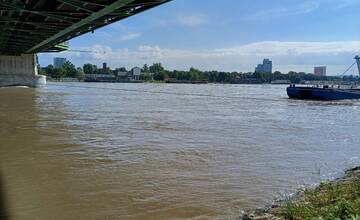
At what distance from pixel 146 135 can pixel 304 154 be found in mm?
7131

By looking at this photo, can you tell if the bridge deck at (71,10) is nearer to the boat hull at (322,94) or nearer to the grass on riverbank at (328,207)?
the grass on riverbank at (328,207)

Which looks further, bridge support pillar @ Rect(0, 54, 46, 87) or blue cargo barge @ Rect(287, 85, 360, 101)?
bridge support pillar @ Rect(0, 54, 46, 87)

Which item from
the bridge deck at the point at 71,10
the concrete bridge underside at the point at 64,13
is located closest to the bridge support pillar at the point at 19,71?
the concrete bridge underside at the point at 64,13

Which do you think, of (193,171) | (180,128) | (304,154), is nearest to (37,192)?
(193,171)

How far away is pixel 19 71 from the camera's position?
8431cm

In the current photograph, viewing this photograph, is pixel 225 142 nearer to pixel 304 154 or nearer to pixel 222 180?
pixel 304 154

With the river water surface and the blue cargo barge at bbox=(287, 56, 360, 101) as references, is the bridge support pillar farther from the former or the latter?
the river water surface

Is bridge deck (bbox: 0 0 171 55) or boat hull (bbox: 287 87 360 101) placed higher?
bridge deck (bbox: 0 0 171 55)

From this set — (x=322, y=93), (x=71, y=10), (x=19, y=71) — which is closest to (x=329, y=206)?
(x=71, y=10)

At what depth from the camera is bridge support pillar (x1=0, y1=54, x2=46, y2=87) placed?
82000 millimetres

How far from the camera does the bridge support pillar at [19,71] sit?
82000mm

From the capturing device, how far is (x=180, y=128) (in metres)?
22.6

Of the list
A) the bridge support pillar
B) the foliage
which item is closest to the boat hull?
the bridge support pillar

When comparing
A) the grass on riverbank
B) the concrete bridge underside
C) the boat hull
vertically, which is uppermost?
the concrete bridge underside
